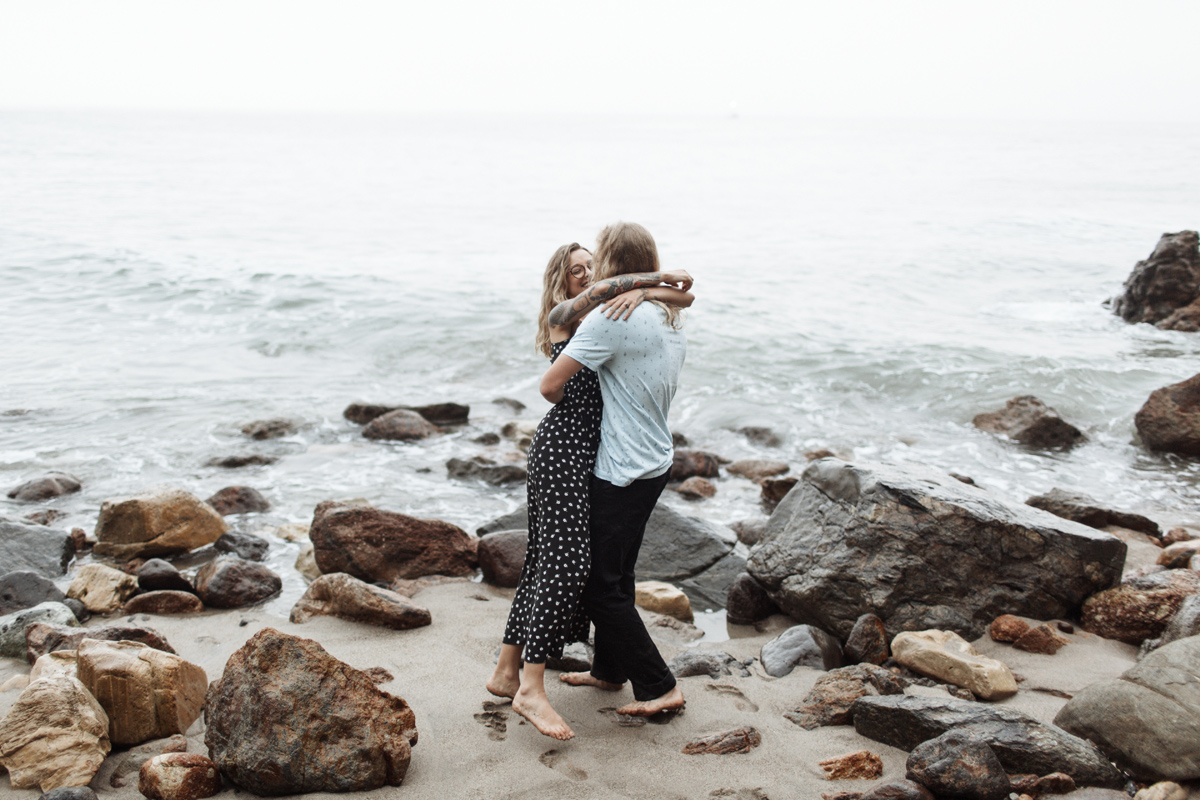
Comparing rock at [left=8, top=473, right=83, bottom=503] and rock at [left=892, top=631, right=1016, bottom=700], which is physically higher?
rock at [left=892, top=631, right=1016, bottom=700]

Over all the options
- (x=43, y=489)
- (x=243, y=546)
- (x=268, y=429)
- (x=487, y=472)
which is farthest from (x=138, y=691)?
(x=268, y=429)

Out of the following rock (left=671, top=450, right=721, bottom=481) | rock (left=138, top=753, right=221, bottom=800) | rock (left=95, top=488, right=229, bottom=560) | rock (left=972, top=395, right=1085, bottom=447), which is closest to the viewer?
rock (left=138, top=753, right=221, bottom=800)

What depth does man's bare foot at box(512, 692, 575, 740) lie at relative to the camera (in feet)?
11.4

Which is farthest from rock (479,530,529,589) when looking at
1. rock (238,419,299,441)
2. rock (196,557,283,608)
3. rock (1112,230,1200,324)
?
rock (1112,230,1200,324)

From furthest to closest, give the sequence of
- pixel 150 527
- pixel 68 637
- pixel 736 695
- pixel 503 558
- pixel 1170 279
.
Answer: pixel 1170 279, pixel 150 527, pixel 503 558, pixel 68 637, pixel 736 695

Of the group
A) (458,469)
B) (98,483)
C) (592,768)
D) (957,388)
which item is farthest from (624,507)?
(957,388)

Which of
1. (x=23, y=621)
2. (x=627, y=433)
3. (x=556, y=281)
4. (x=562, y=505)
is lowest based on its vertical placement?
(x=23, y=621)

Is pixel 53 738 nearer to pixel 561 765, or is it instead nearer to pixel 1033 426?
pixel 561 765

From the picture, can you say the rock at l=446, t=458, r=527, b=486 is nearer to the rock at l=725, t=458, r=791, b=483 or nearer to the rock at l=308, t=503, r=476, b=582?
the rock at l=725, t=458, r=791, b=483

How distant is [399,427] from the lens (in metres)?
10.4

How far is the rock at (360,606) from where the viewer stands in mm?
4828

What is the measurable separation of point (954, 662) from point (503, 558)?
9.77 feet

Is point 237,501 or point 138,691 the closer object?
point 138,691

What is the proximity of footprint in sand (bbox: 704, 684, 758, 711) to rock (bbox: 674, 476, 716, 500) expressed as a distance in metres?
4.32
